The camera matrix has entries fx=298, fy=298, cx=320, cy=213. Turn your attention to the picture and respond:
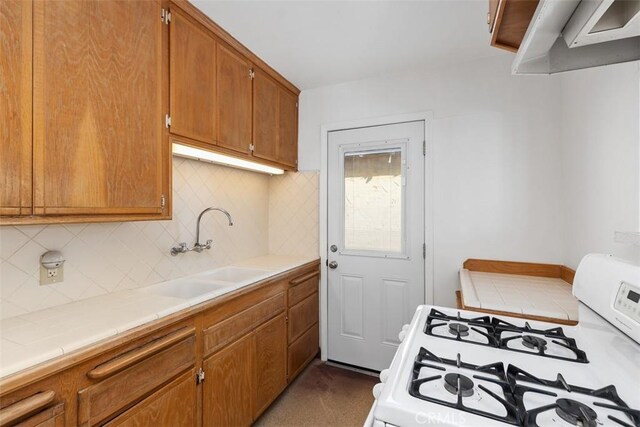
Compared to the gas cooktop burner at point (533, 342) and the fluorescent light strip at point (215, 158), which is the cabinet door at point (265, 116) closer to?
the fluorescent light strip at point (215, 158)

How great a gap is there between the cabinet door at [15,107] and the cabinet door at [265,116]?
1.24 meters

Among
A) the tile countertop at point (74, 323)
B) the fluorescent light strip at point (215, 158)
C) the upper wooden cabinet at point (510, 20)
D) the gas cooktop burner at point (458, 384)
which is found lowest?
the gas cooktop burner at point (458, 384)

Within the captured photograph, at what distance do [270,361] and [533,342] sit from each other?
1.51 meters

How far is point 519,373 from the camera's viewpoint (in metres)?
0.80

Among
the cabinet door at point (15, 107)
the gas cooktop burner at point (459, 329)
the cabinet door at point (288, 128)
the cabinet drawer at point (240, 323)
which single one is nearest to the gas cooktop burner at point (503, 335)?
the gas cooktop burner at point (459, 329)

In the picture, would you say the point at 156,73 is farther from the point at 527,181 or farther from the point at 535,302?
the point at 527,181

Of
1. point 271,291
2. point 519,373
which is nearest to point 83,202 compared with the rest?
point 271,291

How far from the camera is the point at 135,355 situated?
1.09 meters

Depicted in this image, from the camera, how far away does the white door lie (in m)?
2.36

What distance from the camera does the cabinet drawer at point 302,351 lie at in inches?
87.3

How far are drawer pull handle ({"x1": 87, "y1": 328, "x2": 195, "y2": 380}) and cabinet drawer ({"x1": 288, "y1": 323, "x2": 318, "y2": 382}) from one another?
109 centimetres

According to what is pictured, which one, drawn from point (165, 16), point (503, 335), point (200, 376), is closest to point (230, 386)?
point (200, 376)

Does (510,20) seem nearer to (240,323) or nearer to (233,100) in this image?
(233,100)

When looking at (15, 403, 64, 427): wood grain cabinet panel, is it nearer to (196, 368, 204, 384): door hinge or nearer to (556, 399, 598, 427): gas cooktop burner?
Answer: (196, 368, 204, 384): door hinge
